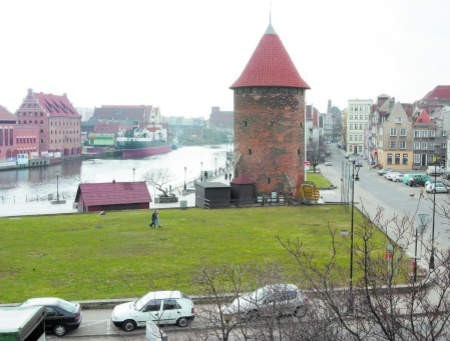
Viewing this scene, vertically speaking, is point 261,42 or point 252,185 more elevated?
point 261,42

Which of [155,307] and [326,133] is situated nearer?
[155,307]

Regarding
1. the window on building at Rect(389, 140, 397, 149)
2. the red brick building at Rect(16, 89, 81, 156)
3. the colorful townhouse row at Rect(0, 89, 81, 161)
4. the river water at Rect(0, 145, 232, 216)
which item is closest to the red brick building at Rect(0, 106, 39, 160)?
the colorful townhouse row at Rect(0, 89, 81, 161)

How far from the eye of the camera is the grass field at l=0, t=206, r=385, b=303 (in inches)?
607

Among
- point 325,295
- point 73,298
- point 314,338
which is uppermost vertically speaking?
point 325,295

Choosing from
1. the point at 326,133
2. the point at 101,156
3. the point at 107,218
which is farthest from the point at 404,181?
the point at 326,133

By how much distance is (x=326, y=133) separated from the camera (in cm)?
13812

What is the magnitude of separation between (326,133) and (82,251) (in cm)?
12257

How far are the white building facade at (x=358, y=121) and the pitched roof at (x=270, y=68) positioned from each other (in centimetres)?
4763

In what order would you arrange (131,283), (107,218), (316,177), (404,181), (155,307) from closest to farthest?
(155,307) → (131,283) → (107,218) → (404,181) → (316,177)

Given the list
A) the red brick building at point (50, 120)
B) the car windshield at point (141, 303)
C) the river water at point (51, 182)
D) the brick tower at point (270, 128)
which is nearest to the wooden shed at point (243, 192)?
the brick tower at point (270, 128)

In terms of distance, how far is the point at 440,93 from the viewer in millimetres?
77688

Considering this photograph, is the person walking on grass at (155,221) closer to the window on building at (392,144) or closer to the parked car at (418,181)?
the parked car at (418,181)

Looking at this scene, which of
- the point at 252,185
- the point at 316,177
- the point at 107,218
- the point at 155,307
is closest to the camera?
the point at 155,307

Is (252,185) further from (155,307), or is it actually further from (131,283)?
(155,307)
